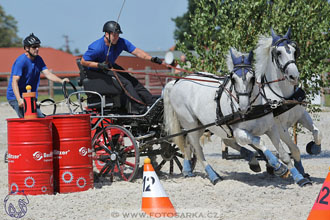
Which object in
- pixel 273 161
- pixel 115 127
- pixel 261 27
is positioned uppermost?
pixel 261 27

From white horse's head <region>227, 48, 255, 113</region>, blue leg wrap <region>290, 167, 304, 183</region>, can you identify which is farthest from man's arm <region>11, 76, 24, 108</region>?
blue leg wrap <region>290, 167, 304, 183</region>

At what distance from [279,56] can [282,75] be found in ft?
0.99

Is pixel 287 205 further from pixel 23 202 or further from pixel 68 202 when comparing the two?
pixel 23 202

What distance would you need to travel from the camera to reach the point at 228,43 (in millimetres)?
10664

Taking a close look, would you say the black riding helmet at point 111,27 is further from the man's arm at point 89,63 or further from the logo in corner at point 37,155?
the logo in corner at point 37,155

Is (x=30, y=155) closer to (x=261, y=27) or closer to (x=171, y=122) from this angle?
(x=171, y=122)

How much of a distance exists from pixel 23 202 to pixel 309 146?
3981 mm

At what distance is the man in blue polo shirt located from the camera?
28.3 ft

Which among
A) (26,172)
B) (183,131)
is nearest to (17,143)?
(26,172)

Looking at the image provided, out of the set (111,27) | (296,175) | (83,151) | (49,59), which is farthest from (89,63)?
(49,59)

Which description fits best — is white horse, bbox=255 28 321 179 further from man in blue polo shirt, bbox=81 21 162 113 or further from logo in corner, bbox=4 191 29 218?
logo in corner, bbox=4 191 29 218

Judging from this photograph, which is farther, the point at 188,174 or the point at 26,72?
the point at 188,174

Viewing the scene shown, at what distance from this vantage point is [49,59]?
5562 cm

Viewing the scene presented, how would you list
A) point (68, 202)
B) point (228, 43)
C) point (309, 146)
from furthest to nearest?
point (228, 43)
point (309, 146)
point (68, 202)
